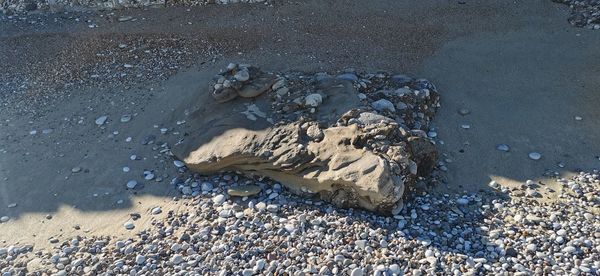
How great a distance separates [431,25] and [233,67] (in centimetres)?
305

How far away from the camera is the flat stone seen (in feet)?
18.3

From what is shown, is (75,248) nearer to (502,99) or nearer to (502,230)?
(502,230)

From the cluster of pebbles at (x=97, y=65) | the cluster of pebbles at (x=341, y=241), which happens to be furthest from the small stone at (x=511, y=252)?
the cluster of pebbles at (x=97, y=65)

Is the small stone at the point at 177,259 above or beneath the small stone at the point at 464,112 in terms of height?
beneath

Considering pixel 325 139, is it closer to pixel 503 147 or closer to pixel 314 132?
pixel 314 132

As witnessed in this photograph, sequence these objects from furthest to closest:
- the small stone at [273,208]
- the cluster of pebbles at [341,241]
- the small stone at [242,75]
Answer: the small stone at [242,75] → the small stone at [273,208] → the cluster of pebbles at [341,241]

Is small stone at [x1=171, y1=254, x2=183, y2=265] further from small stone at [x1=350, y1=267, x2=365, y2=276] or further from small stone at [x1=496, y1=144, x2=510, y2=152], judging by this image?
small stone at [x1=496, y1=144, x2=510, y2=152]

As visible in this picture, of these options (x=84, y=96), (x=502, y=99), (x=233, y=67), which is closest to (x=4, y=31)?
(x=84, y=96)

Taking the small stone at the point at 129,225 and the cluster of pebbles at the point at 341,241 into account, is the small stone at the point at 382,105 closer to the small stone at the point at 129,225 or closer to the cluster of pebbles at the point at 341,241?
the cluster of pebbles at the point at 341,241

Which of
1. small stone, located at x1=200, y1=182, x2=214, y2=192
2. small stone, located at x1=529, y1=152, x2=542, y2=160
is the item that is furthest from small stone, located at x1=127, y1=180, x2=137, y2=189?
small stone, located at x1=529, y1=152, x2=542, y2=160

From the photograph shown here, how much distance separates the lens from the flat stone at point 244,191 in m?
5.59

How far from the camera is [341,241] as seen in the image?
4.98 meters

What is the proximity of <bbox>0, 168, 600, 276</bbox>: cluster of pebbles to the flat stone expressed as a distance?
1cm

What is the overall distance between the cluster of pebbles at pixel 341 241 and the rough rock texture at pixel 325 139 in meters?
0.24
